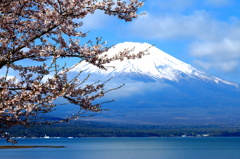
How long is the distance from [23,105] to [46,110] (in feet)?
2.94

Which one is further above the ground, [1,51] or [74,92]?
[1,51]

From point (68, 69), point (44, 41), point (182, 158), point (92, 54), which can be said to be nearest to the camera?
point (68, 69)

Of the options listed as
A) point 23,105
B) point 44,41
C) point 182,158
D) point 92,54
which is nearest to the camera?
point 23,105

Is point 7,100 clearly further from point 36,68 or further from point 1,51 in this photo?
point 36,68

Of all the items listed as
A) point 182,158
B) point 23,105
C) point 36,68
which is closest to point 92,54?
point 36,68

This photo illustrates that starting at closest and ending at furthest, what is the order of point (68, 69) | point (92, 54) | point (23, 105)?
point (23, 105) → point (68, 69) → point (92, 54)

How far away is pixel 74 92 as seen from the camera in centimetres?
844

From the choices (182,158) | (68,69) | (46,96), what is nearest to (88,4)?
(68,69)

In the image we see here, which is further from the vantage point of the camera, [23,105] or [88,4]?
[88,4]

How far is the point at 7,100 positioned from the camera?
745cm

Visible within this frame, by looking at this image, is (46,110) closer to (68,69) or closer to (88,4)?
(68,69)

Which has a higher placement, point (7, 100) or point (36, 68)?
point (36, 68)

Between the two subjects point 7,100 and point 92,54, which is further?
point 92,54

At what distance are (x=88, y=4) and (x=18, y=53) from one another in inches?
63.3
